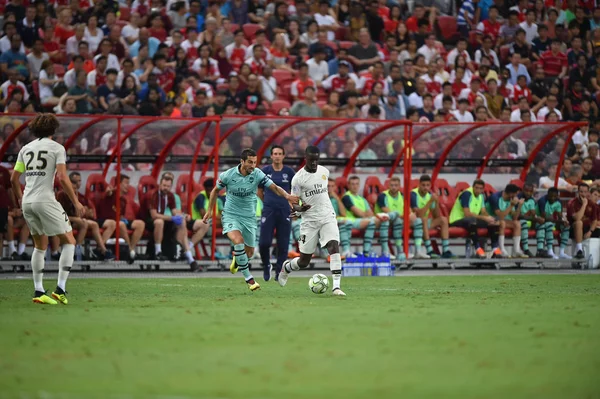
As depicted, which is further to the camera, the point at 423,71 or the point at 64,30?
the point at 423,71

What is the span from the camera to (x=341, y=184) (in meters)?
24.5

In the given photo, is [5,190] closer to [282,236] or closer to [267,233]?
[267,233]

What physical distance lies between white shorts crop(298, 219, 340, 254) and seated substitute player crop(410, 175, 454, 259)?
863cm

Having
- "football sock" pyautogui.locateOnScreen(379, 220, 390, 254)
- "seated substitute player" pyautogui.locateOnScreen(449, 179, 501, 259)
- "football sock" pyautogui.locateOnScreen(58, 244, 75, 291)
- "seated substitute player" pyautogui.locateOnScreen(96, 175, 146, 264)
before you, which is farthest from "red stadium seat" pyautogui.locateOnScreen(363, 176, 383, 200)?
"football sock" pyautogui.locateOnScreen(58, 244, 75, 291)

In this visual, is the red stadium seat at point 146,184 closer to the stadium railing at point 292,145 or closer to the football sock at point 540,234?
the stadium railing at point 292,145

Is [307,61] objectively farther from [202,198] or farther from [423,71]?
[202,198]

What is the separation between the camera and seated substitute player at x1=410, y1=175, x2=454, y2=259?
24.7m

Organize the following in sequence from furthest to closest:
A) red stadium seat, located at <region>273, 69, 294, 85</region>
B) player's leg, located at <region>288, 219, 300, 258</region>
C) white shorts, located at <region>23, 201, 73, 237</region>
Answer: red stadium seat, located at <region>273, 69, 294, 85</region> < player's leg, located at <region>288, 219, 300, 258</region> < white shorts, located at <region>23, 201, 73, 237</region>

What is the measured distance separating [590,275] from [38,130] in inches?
501

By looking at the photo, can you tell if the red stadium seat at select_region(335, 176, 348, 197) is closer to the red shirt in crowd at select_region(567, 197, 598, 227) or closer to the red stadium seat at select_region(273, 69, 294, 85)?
the red stadium seat at select_region(273, 69, 294, 85)

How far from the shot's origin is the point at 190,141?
23.9 m

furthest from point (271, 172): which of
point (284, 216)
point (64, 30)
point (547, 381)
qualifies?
point (547, 381)

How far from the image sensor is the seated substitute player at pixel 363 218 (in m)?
23.9

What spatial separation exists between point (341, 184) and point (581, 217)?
5883 millimetres
